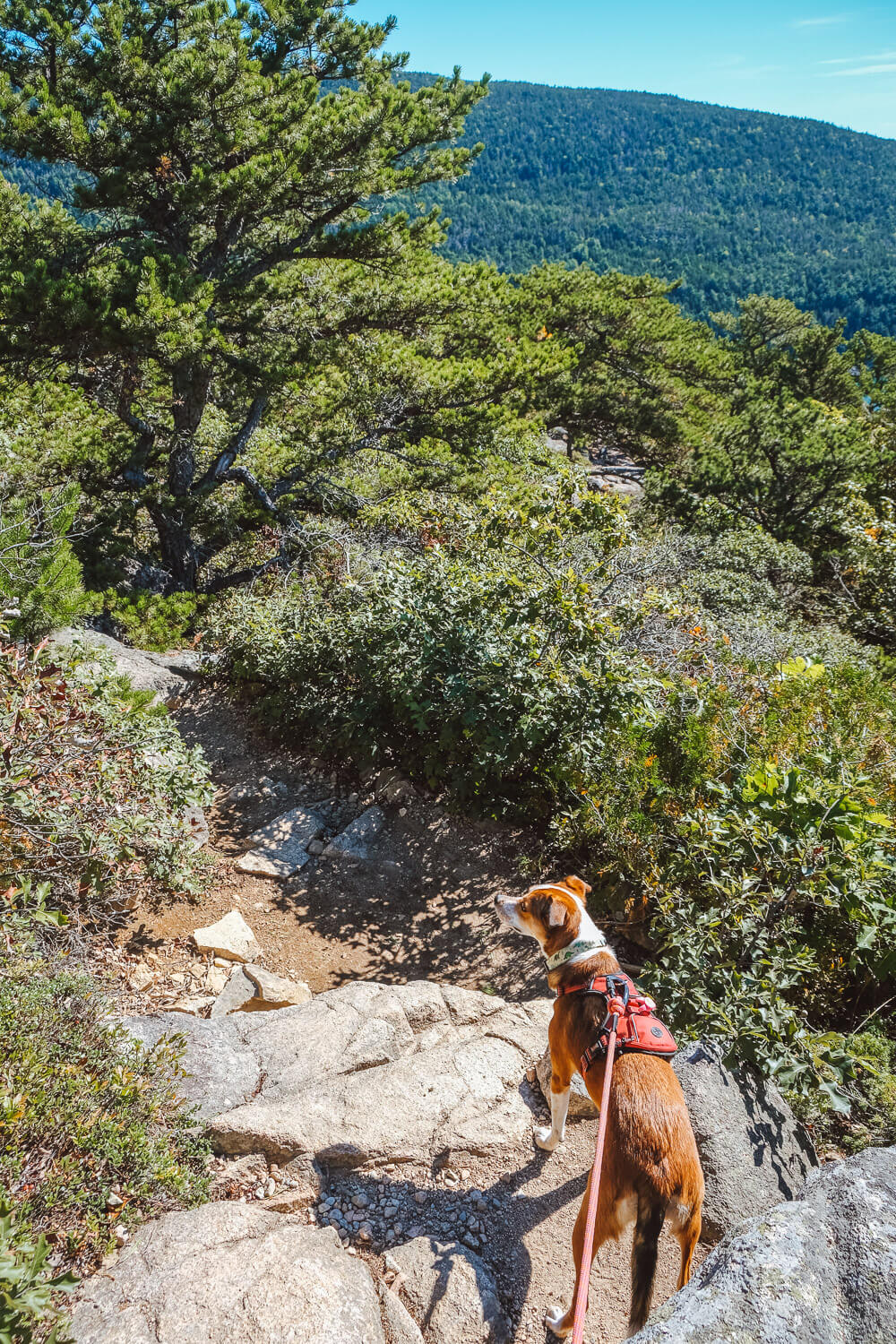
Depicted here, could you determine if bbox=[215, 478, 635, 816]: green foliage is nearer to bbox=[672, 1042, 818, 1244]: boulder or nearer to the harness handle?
bbox=[672, 1042, 818, 1244]: boulder

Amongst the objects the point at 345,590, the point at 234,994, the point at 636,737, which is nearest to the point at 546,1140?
the point at 234,994

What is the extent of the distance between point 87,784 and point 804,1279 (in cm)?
380

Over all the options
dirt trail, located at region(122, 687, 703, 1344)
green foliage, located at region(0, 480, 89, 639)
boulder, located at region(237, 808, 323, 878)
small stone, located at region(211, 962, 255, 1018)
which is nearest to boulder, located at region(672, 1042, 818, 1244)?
dirt trail, located at region(122, 687, 703, 1344)

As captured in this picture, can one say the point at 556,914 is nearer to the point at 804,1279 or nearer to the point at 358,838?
the point at 804,1279

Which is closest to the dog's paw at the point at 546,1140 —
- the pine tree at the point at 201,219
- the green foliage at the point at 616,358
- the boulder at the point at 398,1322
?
the boulder at the point at 398,1322

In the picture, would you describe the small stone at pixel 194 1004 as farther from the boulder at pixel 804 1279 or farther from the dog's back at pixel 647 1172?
the boulder at pixel 804 1279

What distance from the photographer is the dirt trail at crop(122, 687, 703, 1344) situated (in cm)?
276

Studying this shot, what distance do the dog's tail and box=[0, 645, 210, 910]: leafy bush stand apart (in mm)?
3035

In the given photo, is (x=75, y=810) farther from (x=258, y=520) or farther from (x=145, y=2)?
(x=145, y=2)

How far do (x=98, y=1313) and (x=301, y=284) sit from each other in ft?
32.0

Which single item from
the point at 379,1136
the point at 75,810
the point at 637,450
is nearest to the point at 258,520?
the point at 75,810

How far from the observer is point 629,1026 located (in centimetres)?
237

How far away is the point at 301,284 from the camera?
8.95 metres

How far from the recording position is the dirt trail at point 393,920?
2.76m
